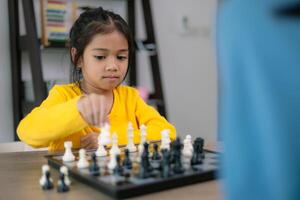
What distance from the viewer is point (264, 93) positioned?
0.36m

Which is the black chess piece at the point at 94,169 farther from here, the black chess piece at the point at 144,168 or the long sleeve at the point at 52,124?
the long sleeve at the point at 52,124

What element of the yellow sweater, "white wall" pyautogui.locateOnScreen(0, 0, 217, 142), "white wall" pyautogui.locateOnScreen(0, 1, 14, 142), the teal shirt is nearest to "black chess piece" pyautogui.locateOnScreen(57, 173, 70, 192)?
the yellow sweater

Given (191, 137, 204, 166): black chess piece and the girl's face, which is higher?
the girl's face

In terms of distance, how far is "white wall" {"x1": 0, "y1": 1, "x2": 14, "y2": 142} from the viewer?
2492 mm

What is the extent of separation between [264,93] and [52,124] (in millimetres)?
821

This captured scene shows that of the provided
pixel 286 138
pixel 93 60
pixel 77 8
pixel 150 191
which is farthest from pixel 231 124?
pixel 77 8

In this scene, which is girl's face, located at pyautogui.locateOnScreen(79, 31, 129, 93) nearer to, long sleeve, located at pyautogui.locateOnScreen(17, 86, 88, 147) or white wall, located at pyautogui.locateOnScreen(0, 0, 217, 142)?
long sleeve, located at pyautogui.locateOnScreen(17, 86, 88, 147)

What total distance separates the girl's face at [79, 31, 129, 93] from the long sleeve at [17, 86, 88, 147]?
327 mm

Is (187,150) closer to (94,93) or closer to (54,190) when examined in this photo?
(54,190)

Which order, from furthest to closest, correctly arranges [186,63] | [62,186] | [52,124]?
[186,63]
[52,124]
[62,186]

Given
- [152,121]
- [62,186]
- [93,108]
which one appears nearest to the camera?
[62,186]

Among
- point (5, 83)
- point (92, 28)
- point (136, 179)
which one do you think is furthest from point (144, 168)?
point (5, 83)

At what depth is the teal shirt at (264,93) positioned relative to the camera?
36 cm

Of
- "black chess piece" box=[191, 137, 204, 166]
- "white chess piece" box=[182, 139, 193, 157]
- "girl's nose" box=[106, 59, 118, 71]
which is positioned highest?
"girl's nose" box=[106, 59, 118, 71]
